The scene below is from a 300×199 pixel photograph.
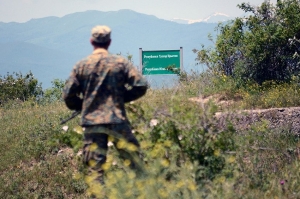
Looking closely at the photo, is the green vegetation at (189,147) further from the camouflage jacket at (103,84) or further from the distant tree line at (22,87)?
the distant tree line at (22,87)

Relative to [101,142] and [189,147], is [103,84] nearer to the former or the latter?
[101,142]

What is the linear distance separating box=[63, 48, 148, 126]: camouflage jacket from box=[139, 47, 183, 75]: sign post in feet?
41.1

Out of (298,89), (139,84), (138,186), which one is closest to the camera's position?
(138,186)

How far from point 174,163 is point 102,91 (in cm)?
128

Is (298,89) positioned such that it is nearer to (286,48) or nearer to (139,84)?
(286,48)

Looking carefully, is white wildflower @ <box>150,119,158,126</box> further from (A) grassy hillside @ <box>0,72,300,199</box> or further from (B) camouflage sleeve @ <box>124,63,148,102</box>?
(B) camouflage sleeve @ <box>124,63,148,102</box>

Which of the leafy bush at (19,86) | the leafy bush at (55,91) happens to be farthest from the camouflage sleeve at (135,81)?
the leafy bush at (19,86)

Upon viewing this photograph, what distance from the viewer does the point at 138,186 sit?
5.81 meters

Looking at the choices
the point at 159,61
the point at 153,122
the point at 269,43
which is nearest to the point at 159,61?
the point at 159,61

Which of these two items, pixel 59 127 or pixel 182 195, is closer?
pixel 182 195

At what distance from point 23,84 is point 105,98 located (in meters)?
19.5

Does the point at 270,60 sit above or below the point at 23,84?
above

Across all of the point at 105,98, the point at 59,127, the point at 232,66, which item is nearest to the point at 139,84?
the point at 105,98

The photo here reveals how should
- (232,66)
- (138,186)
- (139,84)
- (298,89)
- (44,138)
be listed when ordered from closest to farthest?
1. (138,186)
2. (139,84)
3. (44,138)
4. (298,89)
5. (232,66)
